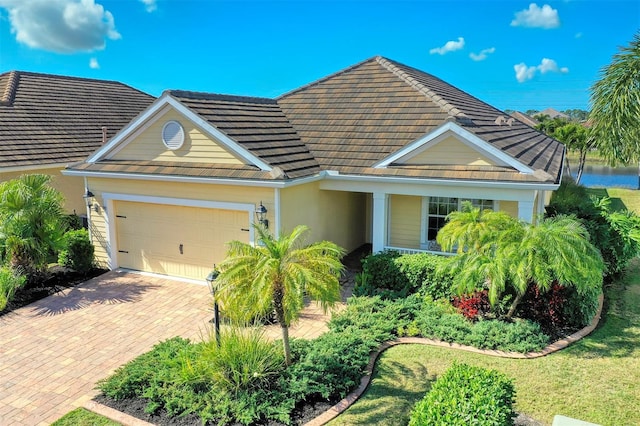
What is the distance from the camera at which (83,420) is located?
646cm

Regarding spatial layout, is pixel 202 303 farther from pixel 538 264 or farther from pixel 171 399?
pixel 538 264

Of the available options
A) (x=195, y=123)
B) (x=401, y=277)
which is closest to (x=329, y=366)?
(x=401, y=277)

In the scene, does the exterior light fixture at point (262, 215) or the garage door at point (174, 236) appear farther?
the garage door at point (174, 236)

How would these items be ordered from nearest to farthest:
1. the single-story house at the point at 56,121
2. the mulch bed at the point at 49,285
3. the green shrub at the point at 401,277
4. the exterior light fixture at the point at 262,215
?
the green shrub at the point at 401,277, the exterior light fixture at the point at 262,215, the mulch bed at the point at 49,285, the single-story house at the point at 56,121

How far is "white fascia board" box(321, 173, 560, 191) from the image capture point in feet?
34.1

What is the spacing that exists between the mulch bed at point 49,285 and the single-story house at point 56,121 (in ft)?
14.1

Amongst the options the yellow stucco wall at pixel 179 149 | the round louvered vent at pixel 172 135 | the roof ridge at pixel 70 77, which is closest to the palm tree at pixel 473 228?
the yellow stucco wall at pixel 179 149

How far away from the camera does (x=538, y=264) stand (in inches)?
317

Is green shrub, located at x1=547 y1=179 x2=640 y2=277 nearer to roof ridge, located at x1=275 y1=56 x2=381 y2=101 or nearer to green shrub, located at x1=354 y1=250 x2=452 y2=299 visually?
green shrub, located at x1=354 y1=250 x2=452 y2=299

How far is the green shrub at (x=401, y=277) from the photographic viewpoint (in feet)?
34.4

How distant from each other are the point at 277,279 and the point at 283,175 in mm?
4642

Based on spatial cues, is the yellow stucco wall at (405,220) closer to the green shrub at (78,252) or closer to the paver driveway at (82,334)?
the paver driveway at (82,334)

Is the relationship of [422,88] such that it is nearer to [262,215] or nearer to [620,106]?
[620,106]

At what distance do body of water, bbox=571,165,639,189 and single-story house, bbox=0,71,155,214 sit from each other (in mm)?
33155
